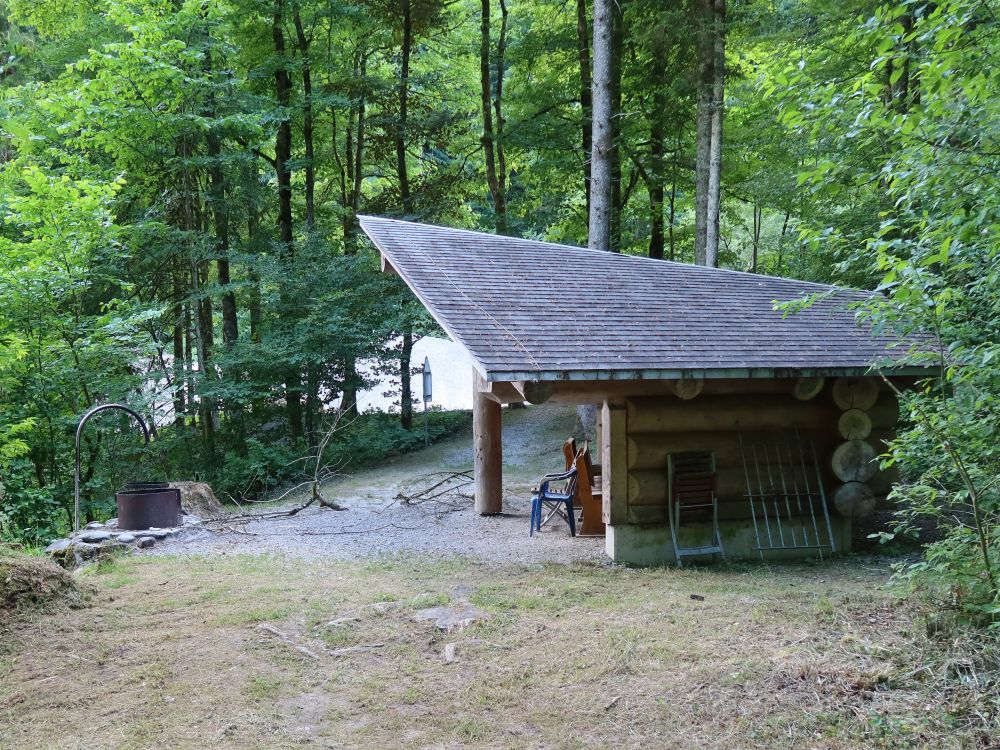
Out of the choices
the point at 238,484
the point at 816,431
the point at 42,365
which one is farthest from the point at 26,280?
the point at 816,431

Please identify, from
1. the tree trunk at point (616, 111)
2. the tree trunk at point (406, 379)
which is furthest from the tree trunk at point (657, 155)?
the tree trunk at point (406, 379)

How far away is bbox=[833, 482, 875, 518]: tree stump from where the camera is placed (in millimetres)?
8094

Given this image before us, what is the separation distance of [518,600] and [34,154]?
43.4ft

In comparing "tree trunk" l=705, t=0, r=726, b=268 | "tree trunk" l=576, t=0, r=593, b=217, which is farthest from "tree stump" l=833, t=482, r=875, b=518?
"tree trunk" l=576, t=0, r=593, b=217

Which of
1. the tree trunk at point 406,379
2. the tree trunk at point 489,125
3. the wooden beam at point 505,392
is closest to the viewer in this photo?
the wooden beam at point 505,392

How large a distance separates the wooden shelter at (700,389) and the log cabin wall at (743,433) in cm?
2

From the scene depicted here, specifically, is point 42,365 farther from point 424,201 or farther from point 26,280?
point 424,201

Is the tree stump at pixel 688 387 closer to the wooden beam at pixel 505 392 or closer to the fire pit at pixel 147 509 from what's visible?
the wooden beam at pixel 505 392

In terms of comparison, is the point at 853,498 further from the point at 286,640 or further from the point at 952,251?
the point at 286,640

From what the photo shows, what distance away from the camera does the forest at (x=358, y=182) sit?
4.34m

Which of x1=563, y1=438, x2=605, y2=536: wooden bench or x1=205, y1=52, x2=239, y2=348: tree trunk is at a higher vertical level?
x1=205, y1=52, x2=239, y2=348: tree trunk

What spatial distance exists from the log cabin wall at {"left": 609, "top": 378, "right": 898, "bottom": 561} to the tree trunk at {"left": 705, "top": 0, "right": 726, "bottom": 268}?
209 inches

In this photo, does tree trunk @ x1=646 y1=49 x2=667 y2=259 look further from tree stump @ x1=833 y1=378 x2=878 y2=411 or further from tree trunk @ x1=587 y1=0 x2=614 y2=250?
tree stump @ x1=833 y1=378 x2=878 y2=411

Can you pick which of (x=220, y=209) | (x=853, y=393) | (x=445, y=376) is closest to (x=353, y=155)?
(x=220, y=209)
